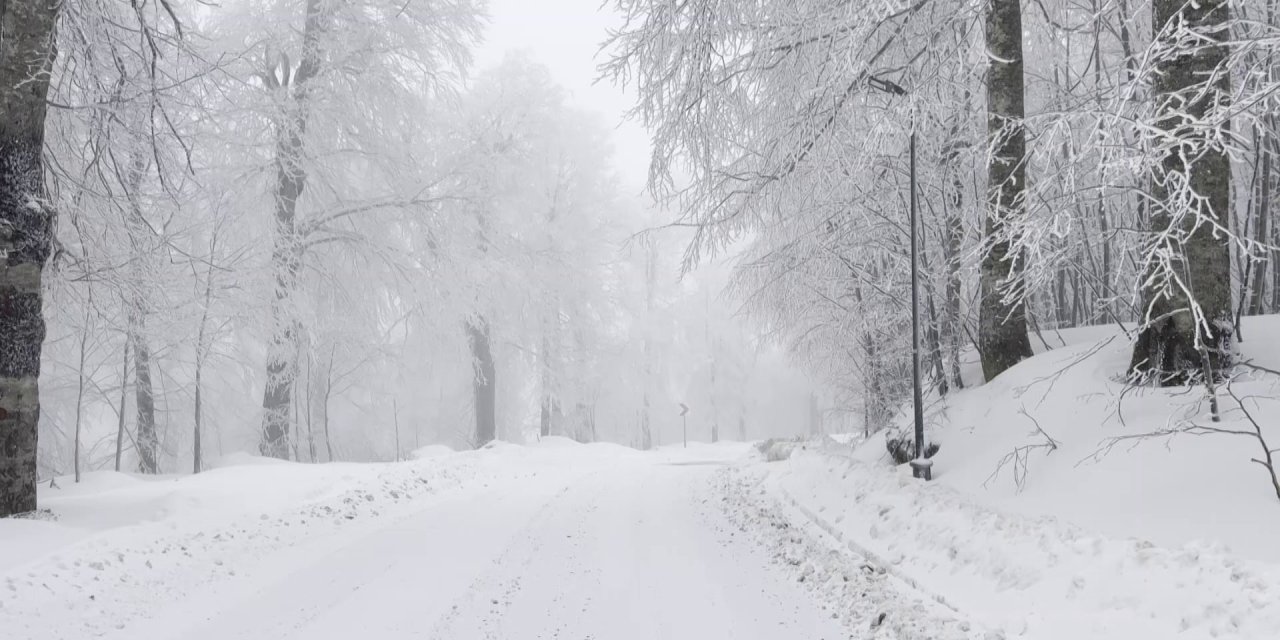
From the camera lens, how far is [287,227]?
14445mm

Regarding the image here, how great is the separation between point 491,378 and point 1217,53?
752 inches

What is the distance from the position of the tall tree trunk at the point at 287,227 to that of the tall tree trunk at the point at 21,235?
22.8 ft

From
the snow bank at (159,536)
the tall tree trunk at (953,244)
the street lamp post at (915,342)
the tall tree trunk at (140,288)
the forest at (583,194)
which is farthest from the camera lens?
the tall tree trunk at (953,244)

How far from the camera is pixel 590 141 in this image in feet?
92.1

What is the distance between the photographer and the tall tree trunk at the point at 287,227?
14.0 metres

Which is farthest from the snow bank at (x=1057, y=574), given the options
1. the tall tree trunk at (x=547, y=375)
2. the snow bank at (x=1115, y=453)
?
the tall tree trunk at (x=547, y=375)

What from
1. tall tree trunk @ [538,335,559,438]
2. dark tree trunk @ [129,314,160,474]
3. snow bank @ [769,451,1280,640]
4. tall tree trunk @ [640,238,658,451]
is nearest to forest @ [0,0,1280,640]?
snow bank @ [769,451,1280,640]

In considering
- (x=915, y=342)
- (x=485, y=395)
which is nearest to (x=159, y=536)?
(x=915, y=342)

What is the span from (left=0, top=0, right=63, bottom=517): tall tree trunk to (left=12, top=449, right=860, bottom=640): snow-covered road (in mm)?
1414

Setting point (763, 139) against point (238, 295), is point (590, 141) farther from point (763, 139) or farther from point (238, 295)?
point (763, 139)

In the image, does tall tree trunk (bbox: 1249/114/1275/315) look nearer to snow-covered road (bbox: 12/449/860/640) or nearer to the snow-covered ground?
the snow-covered ground

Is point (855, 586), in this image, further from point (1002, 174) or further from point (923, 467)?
point (1002, 174)

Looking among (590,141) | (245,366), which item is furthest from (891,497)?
(590,141)

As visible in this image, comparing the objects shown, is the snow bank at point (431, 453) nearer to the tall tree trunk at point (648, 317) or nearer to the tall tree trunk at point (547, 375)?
the tall tree trunk at point (547, 375)
